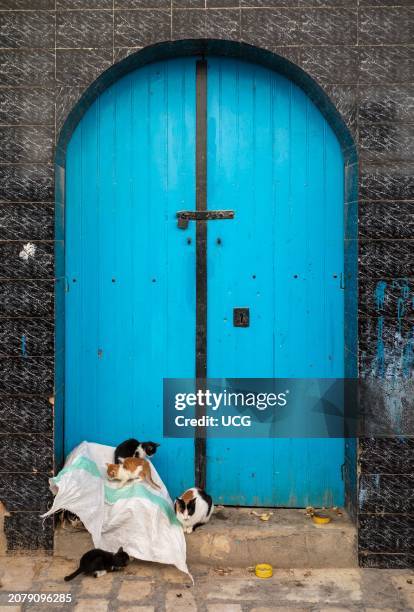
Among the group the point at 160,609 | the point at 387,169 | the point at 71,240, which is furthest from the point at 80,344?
the point at 387,169

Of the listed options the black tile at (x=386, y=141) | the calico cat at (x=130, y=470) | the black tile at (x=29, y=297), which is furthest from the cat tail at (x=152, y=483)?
the black tile at (x=386, y=141)

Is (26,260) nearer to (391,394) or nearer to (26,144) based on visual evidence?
(26,144)

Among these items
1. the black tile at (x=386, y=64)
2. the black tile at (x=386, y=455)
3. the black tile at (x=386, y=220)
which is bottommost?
the black tile at (x=386, y=455)

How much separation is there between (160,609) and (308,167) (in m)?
2.91

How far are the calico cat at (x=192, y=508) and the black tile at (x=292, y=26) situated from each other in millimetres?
2900

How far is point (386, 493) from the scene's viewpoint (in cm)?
443

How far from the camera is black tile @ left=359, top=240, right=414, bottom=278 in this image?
4.43m

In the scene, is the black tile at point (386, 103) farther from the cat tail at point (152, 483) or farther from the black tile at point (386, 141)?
the cat tail at point (152, 483)

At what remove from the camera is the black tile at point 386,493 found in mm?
4422

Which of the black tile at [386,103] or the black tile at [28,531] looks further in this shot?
the black tile at [28,531]

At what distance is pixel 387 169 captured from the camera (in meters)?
4.42

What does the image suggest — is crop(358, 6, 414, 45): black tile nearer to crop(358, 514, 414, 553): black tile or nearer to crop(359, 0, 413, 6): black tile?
crop(359, 0, 413, 6): black tile

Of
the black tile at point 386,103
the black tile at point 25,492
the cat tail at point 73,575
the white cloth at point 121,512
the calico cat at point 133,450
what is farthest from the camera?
the calico cat at point 133,450

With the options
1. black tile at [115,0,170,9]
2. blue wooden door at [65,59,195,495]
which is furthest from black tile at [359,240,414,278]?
black tile at [115,0,170,9]
